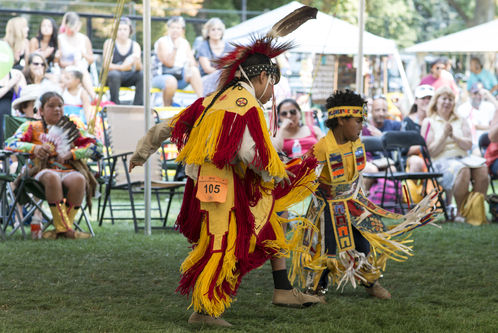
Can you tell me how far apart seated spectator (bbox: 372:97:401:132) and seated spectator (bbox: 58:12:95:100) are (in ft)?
13.2

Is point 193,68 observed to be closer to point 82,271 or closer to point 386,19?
point 82,271

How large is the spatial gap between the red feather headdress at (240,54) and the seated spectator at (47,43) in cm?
773

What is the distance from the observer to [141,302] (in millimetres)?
3924

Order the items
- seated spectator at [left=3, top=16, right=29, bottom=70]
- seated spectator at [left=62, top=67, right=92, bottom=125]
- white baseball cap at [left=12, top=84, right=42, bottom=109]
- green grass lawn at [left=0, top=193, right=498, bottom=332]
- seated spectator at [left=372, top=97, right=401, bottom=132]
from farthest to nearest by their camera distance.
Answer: seated spectator at [left=62, top=67, right=92, bottom=125]
seated spectator at [left=3, top=16, right=29, bottom=70]
seated spectator at [left=372, top=97, right=401, bottom=132]
white baseball cap at [left=12, top=84, right=42, bottom=109]
green grass lawn at [left=0, top=193, right=498, bottom=332]

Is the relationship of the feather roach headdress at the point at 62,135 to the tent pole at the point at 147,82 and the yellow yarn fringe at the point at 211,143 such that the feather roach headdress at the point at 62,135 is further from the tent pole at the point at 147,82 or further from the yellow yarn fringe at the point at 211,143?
the yellow yarn fringe at the point at 211,143

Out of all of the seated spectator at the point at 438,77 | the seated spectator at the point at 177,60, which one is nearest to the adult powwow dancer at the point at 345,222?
the seated spectator at the point at 177,60

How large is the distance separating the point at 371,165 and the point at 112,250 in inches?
134

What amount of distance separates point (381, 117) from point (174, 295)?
18.2 feet

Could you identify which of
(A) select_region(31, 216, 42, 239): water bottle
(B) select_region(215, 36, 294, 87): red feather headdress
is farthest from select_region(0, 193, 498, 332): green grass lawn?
(B) select_region(215, 36, 294, 87): red feather headdress

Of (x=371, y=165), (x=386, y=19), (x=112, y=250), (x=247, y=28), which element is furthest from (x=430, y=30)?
(x=112, y=250)

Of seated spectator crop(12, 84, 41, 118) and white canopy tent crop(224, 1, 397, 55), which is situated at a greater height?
white canopy tent crop(224, 1, 397, 55)

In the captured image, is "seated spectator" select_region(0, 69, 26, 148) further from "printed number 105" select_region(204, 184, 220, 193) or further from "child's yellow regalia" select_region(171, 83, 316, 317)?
"printed number 105" select_region(204, 184, 220, 193)

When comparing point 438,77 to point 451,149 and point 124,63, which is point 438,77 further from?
point 124,63

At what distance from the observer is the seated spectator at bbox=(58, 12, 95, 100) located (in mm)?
10820
